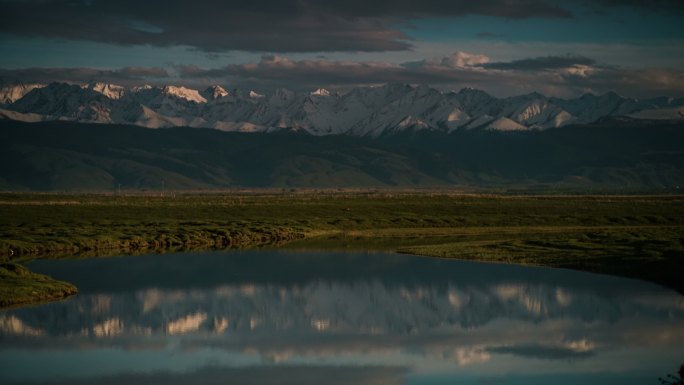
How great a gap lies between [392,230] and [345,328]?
62800 millimetres

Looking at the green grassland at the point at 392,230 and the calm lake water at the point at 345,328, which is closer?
the calm lake water at the point at 345,328

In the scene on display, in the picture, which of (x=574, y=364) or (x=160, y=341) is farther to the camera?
(x=160, y=341)

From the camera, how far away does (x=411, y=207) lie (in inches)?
5325

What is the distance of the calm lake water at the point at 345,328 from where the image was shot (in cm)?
3769

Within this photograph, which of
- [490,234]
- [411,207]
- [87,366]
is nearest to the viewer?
[87,366]

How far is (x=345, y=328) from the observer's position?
156 ft

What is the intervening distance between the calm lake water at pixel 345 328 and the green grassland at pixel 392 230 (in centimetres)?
804

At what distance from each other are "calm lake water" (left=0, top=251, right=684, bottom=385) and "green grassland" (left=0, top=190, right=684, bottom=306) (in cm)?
804

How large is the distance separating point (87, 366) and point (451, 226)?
7996 cm

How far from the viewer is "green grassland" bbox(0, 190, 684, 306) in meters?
74.9

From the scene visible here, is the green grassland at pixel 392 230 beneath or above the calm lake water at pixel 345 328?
beneath

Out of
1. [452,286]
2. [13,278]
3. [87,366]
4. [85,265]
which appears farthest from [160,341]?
[85,265]

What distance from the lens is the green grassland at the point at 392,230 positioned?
7488 cm

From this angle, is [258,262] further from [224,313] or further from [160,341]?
[160,341]
